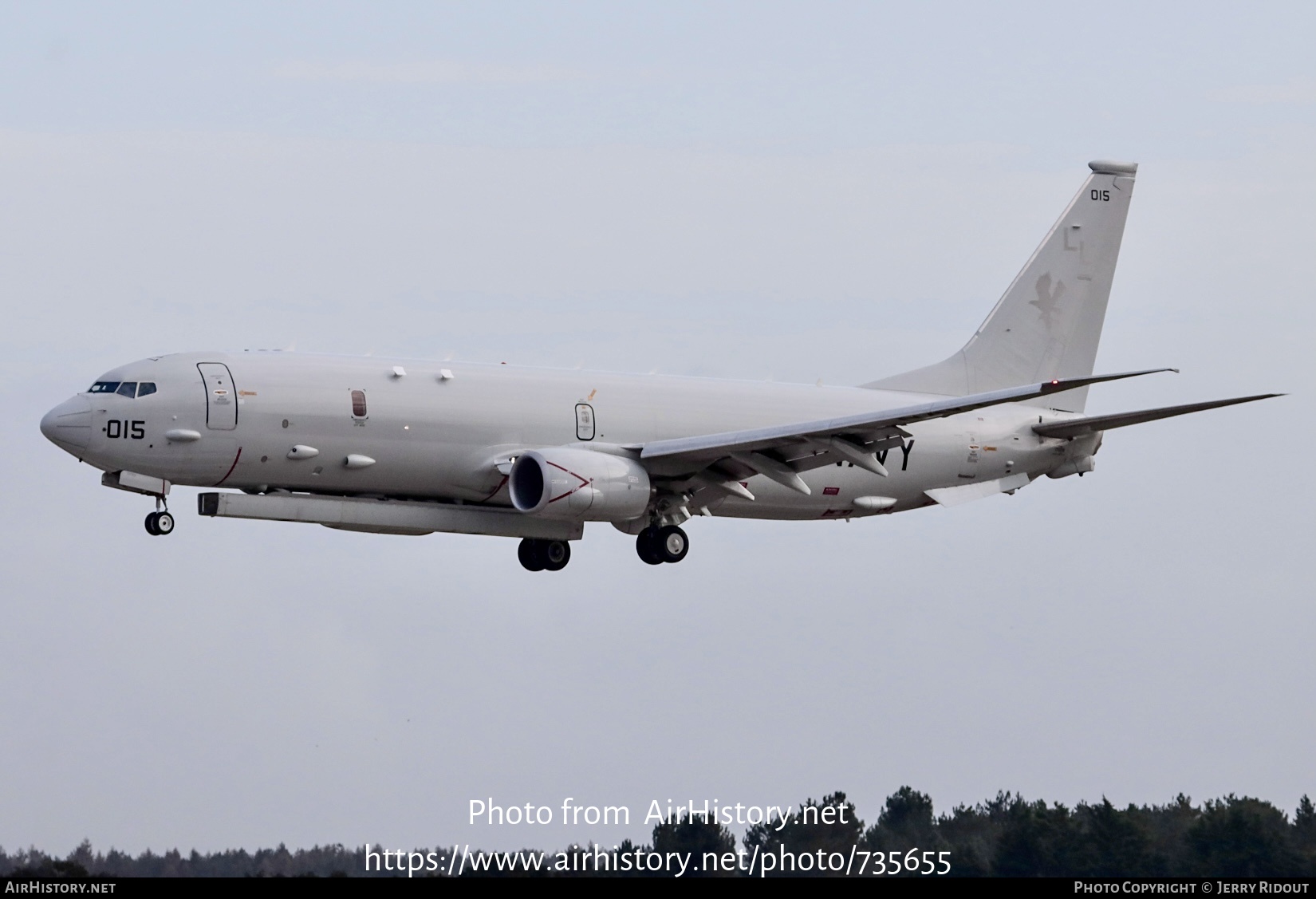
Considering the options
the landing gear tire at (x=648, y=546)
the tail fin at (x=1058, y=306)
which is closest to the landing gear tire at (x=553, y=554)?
the landing gear tire at (x=648, y=546)

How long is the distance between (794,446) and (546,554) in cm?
780

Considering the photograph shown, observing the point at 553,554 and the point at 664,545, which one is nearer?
the point at 664,545

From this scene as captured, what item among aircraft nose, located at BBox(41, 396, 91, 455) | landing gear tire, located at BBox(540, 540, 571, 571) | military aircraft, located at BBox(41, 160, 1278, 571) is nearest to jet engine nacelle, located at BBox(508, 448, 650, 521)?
military aircraft, located at BBox(41, 160, 1278, 571)

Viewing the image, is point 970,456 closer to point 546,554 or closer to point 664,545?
point 664,545

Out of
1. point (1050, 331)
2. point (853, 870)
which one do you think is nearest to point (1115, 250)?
point (1050, 331)

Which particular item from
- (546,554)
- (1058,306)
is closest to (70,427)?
(546,554)

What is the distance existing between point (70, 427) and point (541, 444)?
33.6 ft

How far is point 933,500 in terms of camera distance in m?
55.5

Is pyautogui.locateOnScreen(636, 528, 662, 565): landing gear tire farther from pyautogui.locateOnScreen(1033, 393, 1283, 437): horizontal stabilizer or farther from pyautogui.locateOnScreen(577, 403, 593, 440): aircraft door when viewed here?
pyautogui.locateOnScreen(1033, 393, 1283, 437): horizontal stabilizer

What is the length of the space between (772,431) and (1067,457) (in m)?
10.9

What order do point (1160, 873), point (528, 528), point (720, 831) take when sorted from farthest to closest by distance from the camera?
1. point (528, 528)
2. point (720, 831)
3. point (1160, 873)

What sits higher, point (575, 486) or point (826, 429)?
point (826, 429)

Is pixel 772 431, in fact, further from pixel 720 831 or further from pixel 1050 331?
pixel 1050 331

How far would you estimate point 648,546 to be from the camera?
51750 millimetres
